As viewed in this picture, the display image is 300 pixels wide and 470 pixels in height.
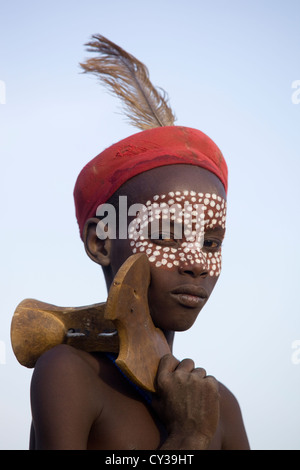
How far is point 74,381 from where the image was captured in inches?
127

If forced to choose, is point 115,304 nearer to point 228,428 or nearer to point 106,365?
point 106,365

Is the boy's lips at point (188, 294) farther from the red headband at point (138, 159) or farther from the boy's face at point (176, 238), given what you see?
the red headband at point (138, 159)

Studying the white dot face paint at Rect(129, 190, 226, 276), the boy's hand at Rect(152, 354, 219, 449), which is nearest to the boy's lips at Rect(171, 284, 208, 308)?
the white dot face paint at Rect(129, 190, 226, 276)

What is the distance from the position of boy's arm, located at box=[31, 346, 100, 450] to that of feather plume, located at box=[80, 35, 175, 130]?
1649mm

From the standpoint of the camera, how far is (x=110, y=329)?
3.59 m

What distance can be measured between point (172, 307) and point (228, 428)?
77 cm

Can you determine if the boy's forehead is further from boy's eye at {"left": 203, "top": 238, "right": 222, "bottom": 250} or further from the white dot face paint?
boy's eye at {"left": 203, "top": 238, "right": 222, "bottom": 250}

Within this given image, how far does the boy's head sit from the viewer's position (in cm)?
357

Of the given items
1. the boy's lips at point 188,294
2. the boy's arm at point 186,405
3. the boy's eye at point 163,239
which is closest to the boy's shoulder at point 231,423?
the boy's arm at point 186,405

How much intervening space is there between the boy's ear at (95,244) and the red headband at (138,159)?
67mm

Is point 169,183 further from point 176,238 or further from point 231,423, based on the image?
point 231,423
